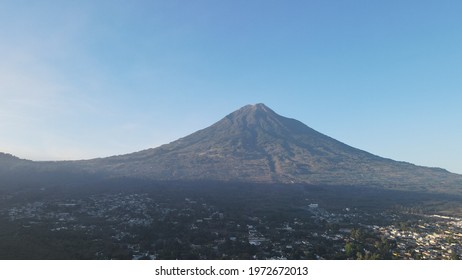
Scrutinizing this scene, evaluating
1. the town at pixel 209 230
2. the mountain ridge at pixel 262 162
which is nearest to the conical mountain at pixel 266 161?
the mountain ridge at pixel 262 162

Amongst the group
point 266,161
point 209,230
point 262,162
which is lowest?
point 209,230

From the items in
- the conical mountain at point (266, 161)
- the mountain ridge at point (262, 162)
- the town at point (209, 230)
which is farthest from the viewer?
the conical mountain at point (266, 161)

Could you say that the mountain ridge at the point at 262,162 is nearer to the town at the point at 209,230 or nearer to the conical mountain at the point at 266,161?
the conical mountain at the point at 266,161

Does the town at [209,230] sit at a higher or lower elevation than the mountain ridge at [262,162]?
lower

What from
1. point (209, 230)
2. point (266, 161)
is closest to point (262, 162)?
point (266, 161)

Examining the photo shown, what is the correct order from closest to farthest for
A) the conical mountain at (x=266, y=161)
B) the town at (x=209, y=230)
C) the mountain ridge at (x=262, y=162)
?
the town at (x=209, y=230)
the mountain ridge at (x=262, y=162)
the conical mountain at (x=266, y=161)

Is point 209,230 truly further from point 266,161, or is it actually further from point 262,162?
point 266,161

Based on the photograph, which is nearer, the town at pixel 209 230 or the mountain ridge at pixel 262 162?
the town at pixel 209 230
